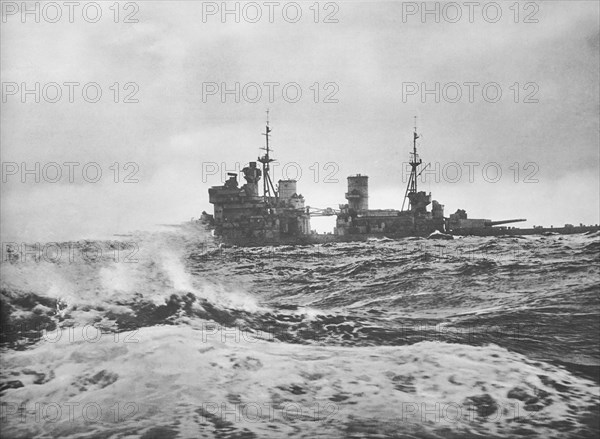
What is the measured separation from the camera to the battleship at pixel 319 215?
10.4 ft

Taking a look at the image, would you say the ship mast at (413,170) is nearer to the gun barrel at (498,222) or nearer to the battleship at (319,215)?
the battleship at (319,215)

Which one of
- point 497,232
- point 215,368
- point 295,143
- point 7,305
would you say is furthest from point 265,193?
point 7,305

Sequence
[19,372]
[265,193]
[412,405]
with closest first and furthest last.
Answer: [412,405] < [19,372] < [265,193]

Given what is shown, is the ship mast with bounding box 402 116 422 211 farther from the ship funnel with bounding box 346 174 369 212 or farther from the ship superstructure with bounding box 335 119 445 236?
the ship funnel with bounding box 346 174 369 212

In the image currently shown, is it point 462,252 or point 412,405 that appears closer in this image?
point 412,405

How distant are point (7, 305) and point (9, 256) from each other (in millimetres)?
271

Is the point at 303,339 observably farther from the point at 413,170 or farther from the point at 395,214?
the point at 413,170

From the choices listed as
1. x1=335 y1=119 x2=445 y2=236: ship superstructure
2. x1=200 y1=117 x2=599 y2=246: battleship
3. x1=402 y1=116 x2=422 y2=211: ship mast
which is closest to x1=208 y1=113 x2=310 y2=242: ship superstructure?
x1=200 y1=117 x2=599 y2=246: battleship

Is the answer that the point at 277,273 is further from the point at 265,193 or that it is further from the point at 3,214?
the point at 3,214

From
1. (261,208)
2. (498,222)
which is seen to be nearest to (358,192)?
(261,208)

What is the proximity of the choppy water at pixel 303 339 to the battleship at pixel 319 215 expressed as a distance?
0.08 m

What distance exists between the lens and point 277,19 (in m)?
3.30

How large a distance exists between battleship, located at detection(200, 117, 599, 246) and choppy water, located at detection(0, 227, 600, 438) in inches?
3.2

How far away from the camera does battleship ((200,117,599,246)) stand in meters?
3.17
